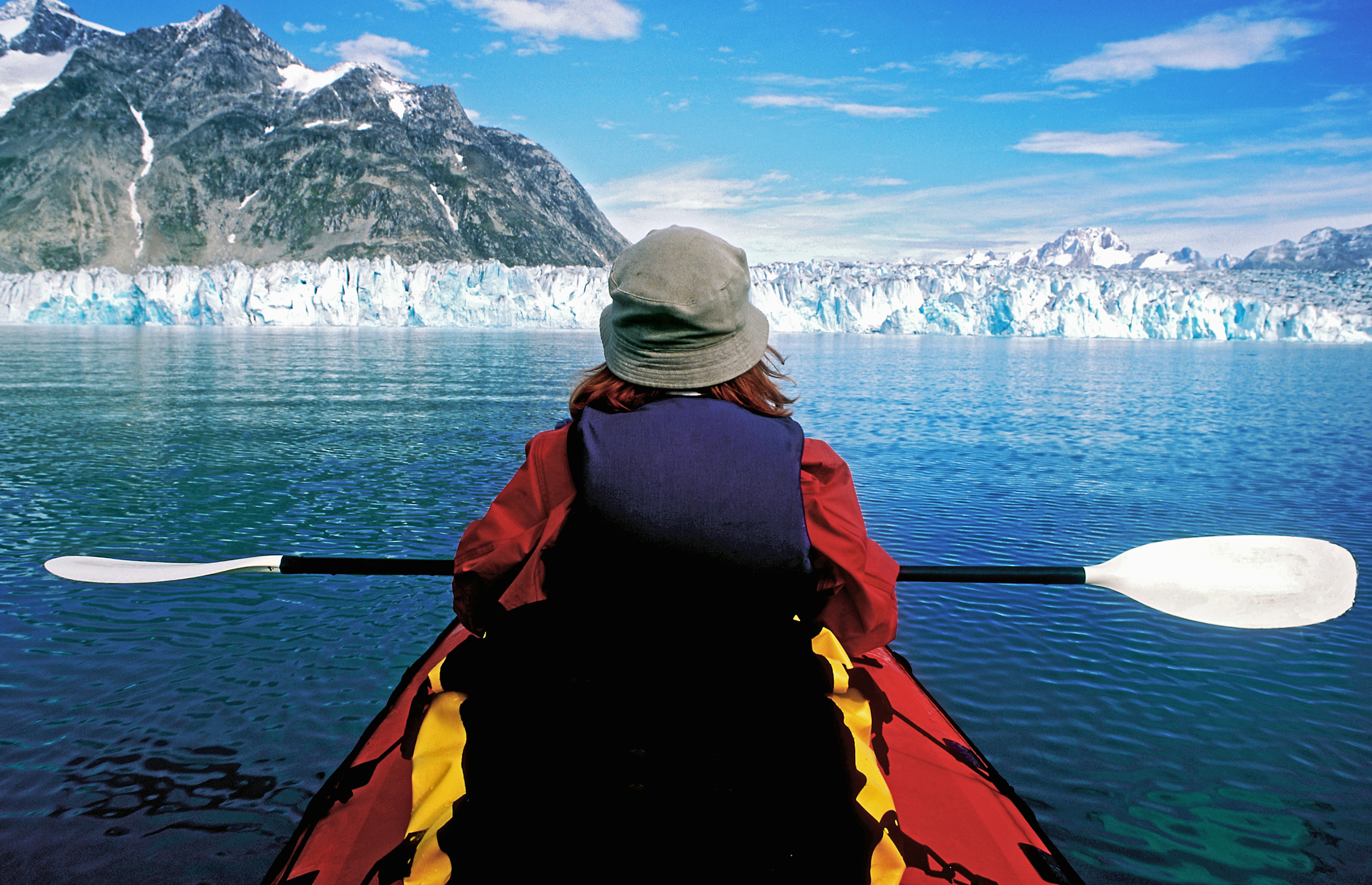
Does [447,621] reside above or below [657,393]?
below

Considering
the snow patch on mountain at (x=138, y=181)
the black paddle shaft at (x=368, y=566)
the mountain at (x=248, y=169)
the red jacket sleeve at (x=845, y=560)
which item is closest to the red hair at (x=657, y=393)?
the red jacket sleeve at (x=845, y=560)

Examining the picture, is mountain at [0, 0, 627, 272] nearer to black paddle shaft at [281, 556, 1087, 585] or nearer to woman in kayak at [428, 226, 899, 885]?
black paddle shaft at [281, 556, 1087, 585]

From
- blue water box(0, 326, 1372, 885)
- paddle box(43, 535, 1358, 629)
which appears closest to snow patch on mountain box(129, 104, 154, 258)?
blue water box(0, 326, 1372, 885)

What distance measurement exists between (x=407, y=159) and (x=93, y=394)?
409 feet

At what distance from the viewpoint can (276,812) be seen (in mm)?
2879

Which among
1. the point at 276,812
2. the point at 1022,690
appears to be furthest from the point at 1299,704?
the point at 276,812

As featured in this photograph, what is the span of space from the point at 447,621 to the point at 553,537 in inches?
145

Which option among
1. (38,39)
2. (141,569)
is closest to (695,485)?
(141,569)

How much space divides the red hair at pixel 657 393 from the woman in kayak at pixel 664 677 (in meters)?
0.04

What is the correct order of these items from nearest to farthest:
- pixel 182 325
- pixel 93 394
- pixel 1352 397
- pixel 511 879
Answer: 1. pixel 511 879
2. pixel 93 394
3. pixel 1352 397
4. pixel 182 325

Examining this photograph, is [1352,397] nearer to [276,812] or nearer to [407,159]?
[276,812]

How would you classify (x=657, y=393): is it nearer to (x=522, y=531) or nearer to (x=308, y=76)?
(x=522, y=531)

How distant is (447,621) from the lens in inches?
185

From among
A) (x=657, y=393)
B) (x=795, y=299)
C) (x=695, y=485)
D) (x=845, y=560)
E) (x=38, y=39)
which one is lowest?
(x=845, y=560)
